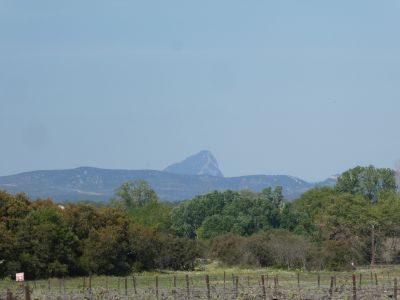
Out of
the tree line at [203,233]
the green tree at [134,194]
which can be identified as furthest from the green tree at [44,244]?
the green tree at [134,194]

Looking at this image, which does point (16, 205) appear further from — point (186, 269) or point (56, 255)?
point (186, 269)

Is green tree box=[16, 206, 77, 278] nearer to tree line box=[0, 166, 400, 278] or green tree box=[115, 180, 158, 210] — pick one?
tree line box=[0, 166, 400, 278]

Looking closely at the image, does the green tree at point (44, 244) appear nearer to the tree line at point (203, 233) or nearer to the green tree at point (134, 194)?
the tree line at point (203, 233)

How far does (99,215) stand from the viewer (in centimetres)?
7531

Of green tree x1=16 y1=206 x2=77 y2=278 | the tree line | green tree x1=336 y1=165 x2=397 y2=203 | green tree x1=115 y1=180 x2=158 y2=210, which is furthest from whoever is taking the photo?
green tree x1=115 y1=180 x2=158 y2=210

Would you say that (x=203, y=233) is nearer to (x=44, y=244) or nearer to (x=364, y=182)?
(x=364, y=182)

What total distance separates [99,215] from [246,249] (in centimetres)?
1770

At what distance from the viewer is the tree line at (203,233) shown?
225 feet

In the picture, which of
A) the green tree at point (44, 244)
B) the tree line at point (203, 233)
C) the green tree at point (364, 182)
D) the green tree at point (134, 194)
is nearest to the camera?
the green tree at point (44, 244)

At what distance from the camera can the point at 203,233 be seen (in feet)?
361

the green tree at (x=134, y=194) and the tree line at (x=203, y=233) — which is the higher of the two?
the green tree at (x=134, y=194)

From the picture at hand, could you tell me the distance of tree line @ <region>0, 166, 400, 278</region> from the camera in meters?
68.4

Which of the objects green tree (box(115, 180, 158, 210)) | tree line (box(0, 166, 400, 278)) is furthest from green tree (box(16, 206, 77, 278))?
green tree (box(115, 180, 158, 210))

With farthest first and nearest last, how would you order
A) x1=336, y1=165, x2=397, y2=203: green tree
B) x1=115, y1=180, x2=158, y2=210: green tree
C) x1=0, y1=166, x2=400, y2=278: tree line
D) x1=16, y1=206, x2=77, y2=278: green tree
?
x1=115, y1=180, x2=158, y2=210: green tree < x1=336, y1=165, x2=397, y2=203: green tree < x1=0, y1=166, x2=400, y2=278: tree line < x1=16, y1=206, x2=77, y2=278: green tree
